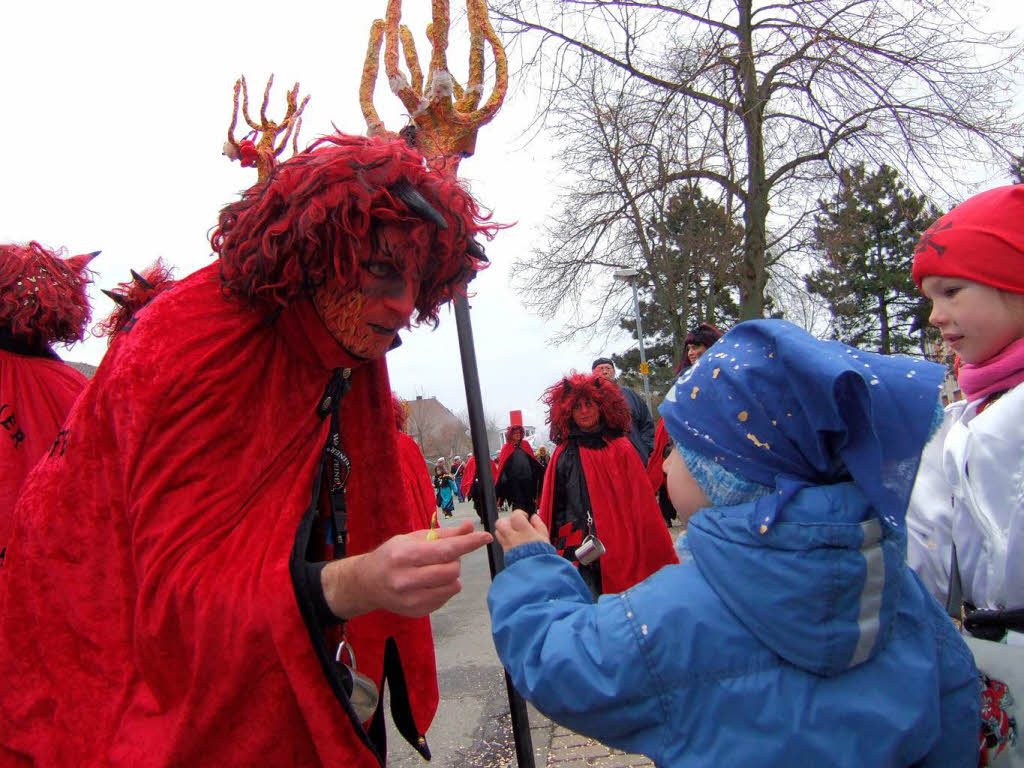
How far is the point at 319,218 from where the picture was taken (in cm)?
139

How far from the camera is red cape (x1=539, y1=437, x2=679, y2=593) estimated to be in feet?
17.9

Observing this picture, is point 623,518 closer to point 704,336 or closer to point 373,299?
point 704,336

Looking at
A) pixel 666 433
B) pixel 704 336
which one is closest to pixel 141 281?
pixel 666 433

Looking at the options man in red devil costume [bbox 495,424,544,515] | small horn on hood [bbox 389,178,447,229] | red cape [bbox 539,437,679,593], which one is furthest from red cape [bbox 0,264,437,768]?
man in red devil costume [bbox 495,424,544,515]

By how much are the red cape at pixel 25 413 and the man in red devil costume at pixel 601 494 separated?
3.54 metres

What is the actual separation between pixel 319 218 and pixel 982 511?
147cm

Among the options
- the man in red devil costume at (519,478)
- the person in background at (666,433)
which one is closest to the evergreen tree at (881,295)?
the man in red devil costume at (519,478)

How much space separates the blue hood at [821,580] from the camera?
1256 mm

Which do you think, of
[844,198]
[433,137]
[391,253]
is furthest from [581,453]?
[844,198]

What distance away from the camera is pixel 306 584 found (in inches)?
48.9

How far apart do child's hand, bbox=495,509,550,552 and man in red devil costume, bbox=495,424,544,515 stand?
8.43 metres

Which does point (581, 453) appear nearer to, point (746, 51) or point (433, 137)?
point (433, 137)

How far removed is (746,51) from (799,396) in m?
9.32

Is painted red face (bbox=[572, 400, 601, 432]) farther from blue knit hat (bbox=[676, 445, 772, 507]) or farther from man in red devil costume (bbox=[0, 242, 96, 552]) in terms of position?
blue knit hat (bbox=[676, 445, 772, 507])
